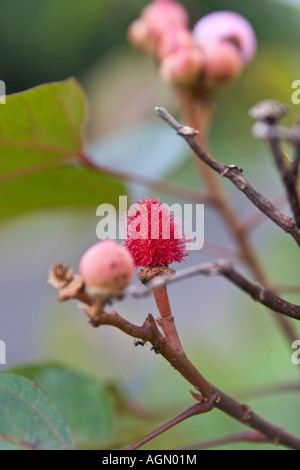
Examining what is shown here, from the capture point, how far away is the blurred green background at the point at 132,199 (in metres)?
1.05

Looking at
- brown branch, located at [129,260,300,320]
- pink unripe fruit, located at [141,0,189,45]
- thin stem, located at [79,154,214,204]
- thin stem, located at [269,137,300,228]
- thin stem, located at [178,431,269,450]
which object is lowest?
thin stem, located at [178,431,269,450]

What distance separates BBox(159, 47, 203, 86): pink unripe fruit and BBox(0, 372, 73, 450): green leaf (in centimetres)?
48

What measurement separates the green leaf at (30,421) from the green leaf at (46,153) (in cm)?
29

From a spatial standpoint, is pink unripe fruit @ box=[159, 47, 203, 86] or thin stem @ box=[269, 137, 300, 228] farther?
pink unripe fruit @ box=[159, 47, 203, 86]

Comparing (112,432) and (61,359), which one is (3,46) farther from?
(112,432)

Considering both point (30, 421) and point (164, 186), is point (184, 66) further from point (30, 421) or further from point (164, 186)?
point (30, 421)

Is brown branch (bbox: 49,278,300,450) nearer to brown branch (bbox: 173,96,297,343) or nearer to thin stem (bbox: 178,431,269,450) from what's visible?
thin stem (bbox: 178,431,269,450)

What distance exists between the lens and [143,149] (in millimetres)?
1139

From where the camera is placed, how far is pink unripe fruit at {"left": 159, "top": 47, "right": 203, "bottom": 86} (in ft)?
2.60

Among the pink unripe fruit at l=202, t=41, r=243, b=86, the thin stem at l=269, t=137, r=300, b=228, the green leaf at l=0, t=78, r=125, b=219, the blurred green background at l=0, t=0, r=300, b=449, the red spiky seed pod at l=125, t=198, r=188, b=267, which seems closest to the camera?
the thin stem at l=269, t=137, r=300, b=228

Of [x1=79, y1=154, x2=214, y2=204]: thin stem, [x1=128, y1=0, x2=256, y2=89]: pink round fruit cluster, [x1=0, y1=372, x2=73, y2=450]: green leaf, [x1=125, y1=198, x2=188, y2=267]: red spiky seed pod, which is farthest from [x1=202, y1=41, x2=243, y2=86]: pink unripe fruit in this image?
[x1=0, y1=372, x2=73, y2=450]: green leaf

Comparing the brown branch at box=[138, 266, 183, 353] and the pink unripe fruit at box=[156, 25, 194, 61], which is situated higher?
the pink unripe fruit at box=[156, 25, 194, 61]

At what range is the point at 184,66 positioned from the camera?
0.79m

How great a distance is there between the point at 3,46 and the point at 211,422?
1.55 metres
